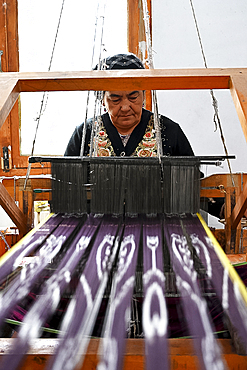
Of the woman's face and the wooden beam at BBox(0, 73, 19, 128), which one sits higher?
the woman's face

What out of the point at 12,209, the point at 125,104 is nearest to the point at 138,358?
the point at 12,209

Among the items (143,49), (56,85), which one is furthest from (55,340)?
(143,49)

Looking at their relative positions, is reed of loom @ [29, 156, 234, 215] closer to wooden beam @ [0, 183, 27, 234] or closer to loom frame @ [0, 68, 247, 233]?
wooden beam @ [0, 183, 27, 234]

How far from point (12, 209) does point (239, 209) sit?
2.84ft

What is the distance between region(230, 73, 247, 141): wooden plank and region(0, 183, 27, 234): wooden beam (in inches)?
32.0

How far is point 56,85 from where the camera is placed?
998 mm

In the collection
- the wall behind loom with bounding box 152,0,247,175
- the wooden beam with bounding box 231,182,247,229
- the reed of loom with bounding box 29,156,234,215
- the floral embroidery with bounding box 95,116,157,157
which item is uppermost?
the wall behind loom with bounding box 152,0,247,175

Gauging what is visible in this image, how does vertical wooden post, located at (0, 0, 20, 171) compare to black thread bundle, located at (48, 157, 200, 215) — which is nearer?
black thread bundle, located at (48, 157, 200, 215)

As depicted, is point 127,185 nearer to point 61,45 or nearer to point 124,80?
point 124,80

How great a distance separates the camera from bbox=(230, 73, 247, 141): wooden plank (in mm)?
875

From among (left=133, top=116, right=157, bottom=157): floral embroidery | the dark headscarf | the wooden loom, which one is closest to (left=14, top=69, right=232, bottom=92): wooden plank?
the wooden loom

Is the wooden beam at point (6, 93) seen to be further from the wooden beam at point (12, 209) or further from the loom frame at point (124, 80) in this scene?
the wooden beam at point (12, 209)

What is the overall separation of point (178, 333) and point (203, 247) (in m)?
0.25

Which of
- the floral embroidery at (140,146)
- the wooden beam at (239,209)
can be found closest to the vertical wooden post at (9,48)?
the floral embroidery at (140,146)
